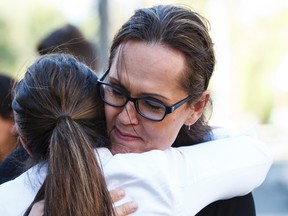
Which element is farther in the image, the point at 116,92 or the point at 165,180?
the point at 116,92

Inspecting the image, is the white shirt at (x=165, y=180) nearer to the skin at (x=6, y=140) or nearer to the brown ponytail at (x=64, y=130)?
the brown ponytail at (x=64, y=130)

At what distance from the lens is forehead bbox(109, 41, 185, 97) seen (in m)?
1.88

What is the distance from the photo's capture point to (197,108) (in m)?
2.10

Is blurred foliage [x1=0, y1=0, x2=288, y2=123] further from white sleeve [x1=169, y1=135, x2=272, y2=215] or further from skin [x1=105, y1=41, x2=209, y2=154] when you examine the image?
skin [x1=105, y1=41, x2=209, y2=154]

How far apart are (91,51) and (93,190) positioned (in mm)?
1965

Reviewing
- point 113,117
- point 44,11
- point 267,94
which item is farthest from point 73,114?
point 44,11

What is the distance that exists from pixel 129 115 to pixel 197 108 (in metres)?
0.28

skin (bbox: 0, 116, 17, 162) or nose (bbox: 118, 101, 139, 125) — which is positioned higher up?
nose (bbox: 118, 101, 139, 125)

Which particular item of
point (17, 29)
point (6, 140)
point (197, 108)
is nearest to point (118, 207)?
point (197, 108)

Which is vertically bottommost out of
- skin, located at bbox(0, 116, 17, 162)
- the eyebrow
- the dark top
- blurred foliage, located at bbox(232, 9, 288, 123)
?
blurred foliage, located at bbox(232, 9, 288, 123)

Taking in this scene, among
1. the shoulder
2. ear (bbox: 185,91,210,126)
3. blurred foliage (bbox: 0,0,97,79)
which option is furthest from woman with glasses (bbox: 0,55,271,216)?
blurred foliage (bbox: 0,0,97,79)

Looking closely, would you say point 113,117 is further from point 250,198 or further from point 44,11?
point 44,11

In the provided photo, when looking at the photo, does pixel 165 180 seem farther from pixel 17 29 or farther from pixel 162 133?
pixel 17 29

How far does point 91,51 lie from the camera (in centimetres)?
363
